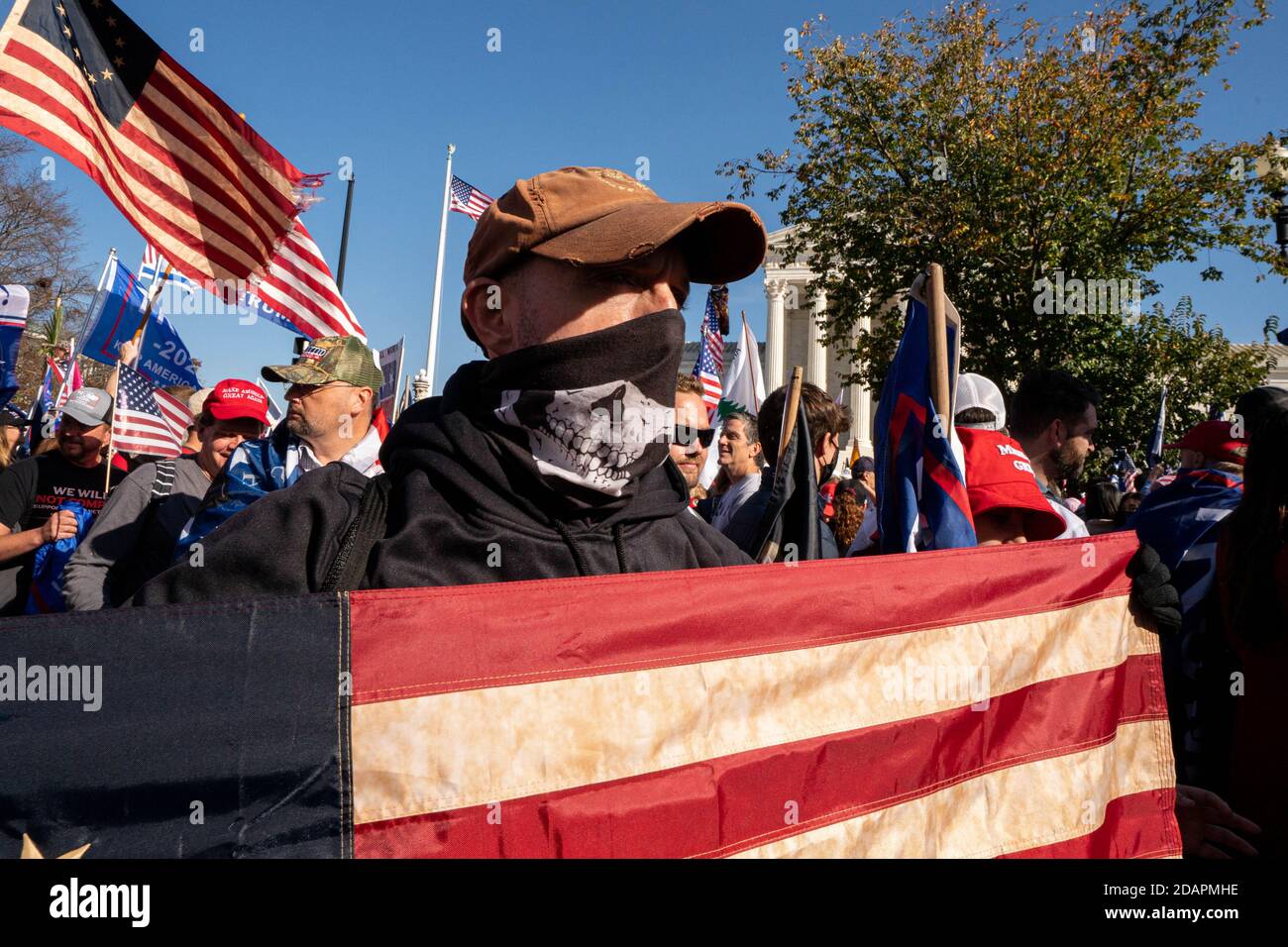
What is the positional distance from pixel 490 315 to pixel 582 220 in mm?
274

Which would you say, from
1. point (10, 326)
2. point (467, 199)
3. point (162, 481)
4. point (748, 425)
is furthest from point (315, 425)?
point (467, 199)

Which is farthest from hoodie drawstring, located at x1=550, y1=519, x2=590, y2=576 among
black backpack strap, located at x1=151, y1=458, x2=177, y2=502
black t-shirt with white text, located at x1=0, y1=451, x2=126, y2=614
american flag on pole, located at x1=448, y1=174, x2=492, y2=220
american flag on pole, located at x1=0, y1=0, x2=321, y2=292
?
american flag on pole, located at x1=448, y1=174, x2=492, y2=220

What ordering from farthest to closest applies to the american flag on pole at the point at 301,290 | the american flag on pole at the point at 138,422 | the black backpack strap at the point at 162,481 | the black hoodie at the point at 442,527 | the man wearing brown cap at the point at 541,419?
1. the american flag on pole at the point at 138,422
2. the american flag on pole at the point at 301,290
3. the black backpack strap at the point at 162,481
4. the man wearing brown cap at the point at 541,419
5. the black hoodie at the point at 442,527

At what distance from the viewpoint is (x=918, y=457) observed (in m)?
2.90

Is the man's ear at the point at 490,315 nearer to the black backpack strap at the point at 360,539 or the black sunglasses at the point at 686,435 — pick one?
the black backpack strap at the point at 360,539

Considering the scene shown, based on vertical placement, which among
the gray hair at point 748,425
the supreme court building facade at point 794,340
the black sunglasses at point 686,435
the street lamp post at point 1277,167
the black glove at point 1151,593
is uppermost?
the supreme court building facade at point 794,340

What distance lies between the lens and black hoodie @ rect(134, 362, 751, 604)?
1568 mm

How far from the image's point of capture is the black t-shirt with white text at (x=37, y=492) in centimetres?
550

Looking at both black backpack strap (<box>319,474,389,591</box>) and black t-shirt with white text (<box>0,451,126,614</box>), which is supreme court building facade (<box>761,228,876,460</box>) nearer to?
black t-shirt with white text (<box>0,451,126,614</box>)

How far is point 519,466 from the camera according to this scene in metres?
1.78

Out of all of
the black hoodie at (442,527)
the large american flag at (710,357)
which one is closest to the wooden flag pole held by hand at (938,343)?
the black hoodie at (442,527)

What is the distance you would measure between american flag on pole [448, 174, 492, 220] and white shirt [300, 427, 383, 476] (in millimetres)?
11174

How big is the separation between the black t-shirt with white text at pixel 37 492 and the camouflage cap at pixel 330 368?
238 centimetres
